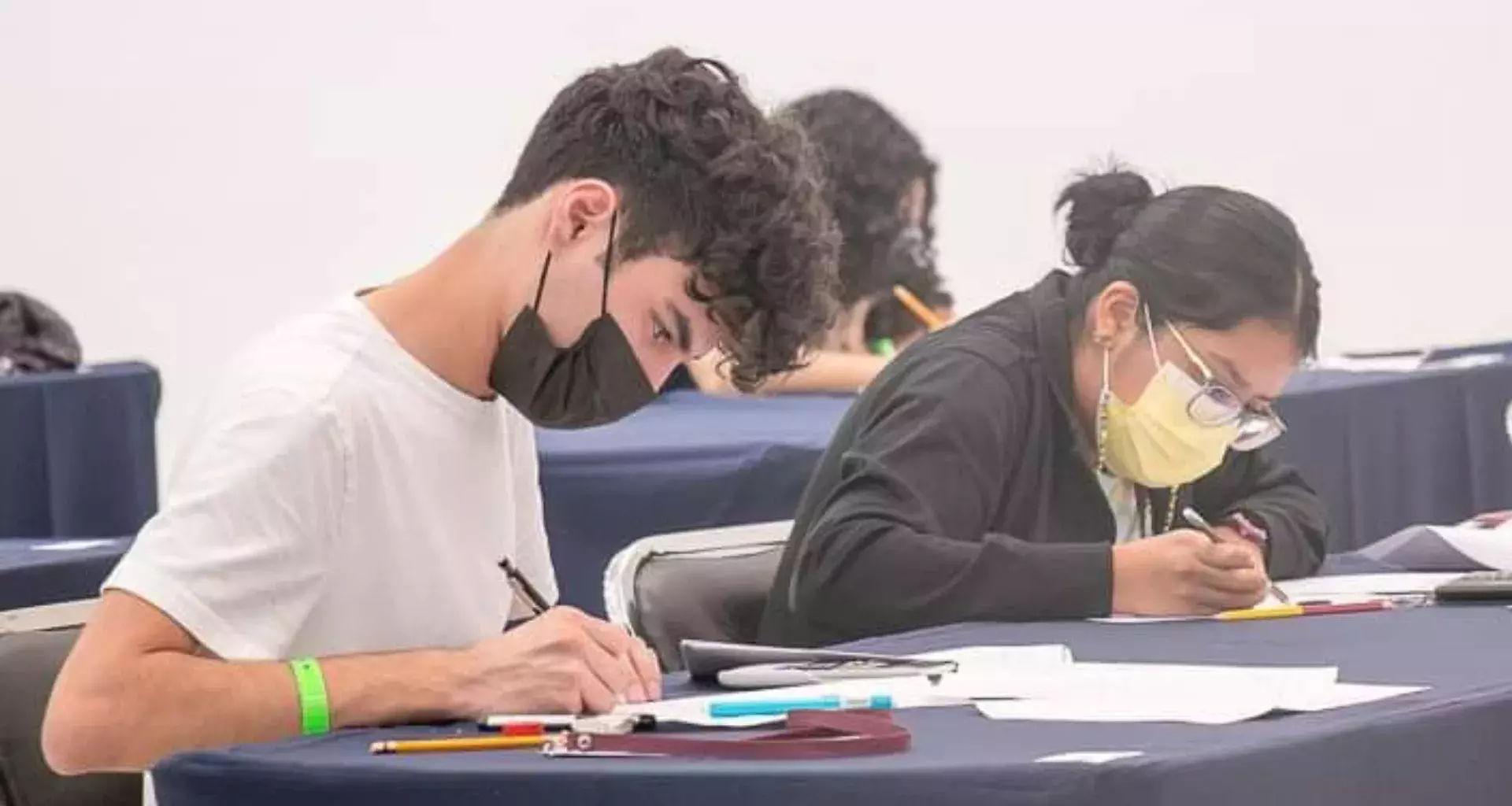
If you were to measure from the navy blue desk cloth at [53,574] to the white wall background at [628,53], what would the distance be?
2.32 meters

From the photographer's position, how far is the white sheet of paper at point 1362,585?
2.20m

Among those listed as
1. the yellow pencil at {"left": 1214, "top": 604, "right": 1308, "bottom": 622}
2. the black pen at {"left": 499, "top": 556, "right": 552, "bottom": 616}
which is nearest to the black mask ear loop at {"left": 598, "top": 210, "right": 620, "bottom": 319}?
the black pen at {"left": 499, "top": 556, "right": 552, "bottom": 616}

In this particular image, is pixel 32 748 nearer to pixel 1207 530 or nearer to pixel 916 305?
pixel 1207 530

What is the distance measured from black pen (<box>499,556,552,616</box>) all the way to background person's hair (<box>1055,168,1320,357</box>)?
2.36 feet

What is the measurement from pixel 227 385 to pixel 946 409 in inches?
30.6

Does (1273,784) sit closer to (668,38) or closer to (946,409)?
(946,409)

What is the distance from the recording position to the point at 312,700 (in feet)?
5.17

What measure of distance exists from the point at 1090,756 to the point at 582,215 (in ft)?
1.89

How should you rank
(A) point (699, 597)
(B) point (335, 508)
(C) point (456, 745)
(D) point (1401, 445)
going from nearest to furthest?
(C) point (456, 745) < (B) point (335, 508) < (A) point (699, 597) < (D) point (1401, 445)

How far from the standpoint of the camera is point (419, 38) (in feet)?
17.5

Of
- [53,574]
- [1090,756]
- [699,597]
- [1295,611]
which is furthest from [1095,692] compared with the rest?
[53,574]

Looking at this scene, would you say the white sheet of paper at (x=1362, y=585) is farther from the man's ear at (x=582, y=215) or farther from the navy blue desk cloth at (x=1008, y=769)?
the man's ear at (x=582, y=215)

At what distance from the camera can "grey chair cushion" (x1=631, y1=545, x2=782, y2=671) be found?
2129mm

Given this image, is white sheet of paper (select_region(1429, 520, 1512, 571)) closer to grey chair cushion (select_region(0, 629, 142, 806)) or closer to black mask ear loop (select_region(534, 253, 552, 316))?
black mask ear loop (select_region(534, 253, 552, 316))
